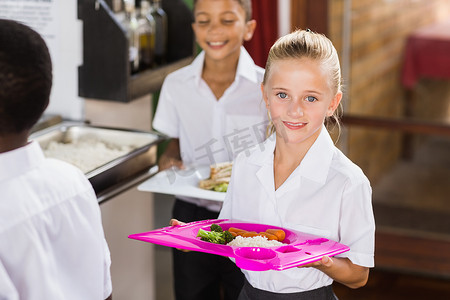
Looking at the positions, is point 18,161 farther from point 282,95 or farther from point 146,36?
point 146,36

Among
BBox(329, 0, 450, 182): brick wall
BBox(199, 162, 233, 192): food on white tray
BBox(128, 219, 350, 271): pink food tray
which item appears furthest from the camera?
BBox(329, 0, 450, 182): brick wall

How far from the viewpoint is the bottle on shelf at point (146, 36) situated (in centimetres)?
265

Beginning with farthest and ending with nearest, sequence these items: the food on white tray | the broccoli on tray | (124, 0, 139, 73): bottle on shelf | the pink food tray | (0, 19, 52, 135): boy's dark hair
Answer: (124, 0, 139, 73): bottle on shelf, the food on white tray, the broccoli on tray, the pink food tray, (0, 19, 52, 135): boy's dark hair

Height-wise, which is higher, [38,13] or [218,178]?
[38,13]

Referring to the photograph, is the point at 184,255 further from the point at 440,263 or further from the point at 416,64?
the point at 416,64

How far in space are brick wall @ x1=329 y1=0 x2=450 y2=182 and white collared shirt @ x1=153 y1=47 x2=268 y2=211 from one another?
5.61 feet

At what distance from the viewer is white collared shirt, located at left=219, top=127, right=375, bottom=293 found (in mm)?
1469

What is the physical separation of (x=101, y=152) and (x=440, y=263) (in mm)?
2049

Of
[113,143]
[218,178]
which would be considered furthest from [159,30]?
[218,178]

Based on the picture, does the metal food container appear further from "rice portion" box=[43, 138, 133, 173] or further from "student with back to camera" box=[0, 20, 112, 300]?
"student with back to camera" box=[0, 20, 112, 300]

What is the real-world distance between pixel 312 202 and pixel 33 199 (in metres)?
0.61

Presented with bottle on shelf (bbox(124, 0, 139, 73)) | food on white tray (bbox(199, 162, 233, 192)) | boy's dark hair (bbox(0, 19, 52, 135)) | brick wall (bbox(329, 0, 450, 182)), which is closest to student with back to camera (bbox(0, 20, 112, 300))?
boy's dark hair (bbox(0, 19, 52, 135))

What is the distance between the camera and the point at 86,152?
2.31 meters

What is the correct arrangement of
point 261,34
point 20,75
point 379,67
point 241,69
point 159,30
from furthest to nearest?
point 379,67 → point 261,34 → point 159,30 → point 241,69 → point 20,75
